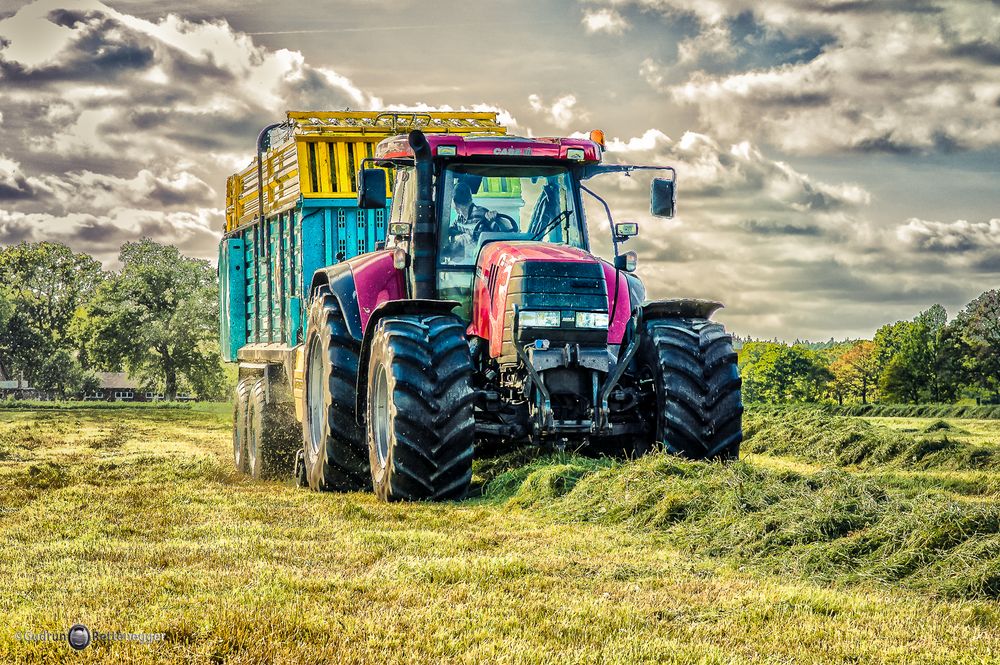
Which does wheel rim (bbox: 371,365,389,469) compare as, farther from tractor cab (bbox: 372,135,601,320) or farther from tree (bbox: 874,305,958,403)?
tree (bbox: 874,305,958,403)

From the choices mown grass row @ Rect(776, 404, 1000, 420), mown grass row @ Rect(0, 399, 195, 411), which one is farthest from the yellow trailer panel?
mown grass row @ Rect(0, 399, 195, 411)

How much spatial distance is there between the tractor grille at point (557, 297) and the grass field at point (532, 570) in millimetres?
1154

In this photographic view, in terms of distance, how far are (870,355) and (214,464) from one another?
219 feet

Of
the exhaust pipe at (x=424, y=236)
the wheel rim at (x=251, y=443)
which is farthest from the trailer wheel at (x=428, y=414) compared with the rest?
the wheel rim at (x=251, y=443)

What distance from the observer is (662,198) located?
1120 centimetres

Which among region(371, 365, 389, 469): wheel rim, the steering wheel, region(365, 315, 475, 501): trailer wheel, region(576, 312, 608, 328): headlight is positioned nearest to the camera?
region(365, 315, 475, 501): trailer wheel

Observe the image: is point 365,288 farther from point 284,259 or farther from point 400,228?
point 284,259

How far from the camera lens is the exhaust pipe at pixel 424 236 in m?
11.1

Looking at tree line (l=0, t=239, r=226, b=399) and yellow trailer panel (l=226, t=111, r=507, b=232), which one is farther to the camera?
tree line (l=0, t=239, r=226, b=399)

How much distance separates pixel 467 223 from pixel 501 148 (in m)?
0.77

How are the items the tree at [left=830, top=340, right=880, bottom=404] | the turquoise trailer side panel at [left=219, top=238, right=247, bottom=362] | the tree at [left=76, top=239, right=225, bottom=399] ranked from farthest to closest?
1. the tree at [left=830, top=340, right=880, bottom=404]
2. the tree at [left=76, top=239, right=225, bottom=399]
3. the turquoise trailer side panel at [left=219, top=238, right=247, bottom=362]

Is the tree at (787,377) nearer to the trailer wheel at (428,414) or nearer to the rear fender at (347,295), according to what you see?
the rear fender at (347,295)

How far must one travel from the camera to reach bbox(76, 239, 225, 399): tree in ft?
220

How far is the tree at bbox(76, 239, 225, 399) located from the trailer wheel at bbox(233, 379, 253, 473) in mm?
51346
